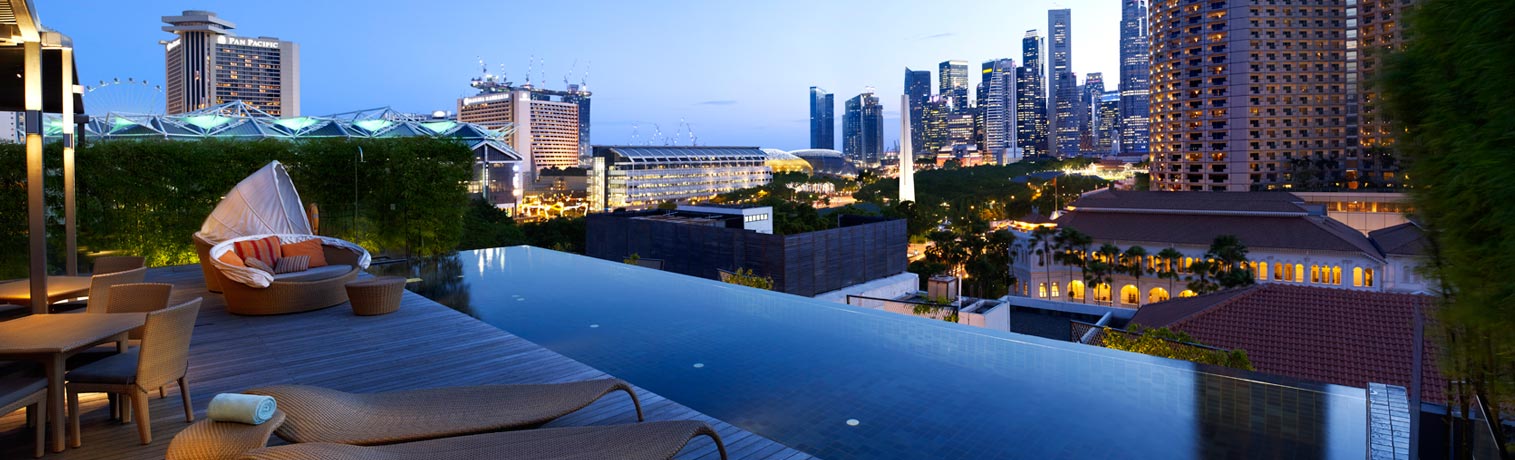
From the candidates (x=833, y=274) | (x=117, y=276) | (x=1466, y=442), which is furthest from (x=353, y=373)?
(x=833, y=274)

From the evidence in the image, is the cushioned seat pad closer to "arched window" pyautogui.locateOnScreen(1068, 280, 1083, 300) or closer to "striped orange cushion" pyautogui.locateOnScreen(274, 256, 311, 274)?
"striped orange cushion" pyautogui.locateOnScreen(274, 256, 311, 274)

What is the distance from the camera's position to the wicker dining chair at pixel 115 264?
6859 millimetres

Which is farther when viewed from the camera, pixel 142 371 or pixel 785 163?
pixel 785 163

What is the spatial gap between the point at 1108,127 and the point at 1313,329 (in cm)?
19588

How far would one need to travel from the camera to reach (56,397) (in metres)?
3.36

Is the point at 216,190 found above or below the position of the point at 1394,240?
above

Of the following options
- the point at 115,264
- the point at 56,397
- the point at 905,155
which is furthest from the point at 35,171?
the point at 905,155

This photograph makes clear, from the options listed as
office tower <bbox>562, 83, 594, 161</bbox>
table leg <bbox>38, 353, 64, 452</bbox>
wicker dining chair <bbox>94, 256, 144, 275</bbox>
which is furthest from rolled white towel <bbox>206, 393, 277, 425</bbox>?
office tower <bbox>562, 83, 594, 161</bbox>

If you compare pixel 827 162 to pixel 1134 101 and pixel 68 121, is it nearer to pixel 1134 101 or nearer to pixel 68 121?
pixel 1134 101

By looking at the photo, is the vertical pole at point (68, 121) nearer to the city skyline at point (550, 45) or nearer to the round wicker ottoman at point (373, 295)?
the round wicker ottoman at point (373, 295)

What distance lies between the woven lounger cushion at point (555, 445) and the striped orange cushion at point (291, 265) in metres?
6.17

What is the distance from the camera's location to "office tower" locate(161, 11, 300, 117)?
386ft

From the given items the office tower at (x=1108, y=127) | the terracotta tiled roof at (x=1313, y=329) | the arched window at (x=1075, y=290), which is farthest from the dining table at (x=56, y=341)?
the office tower at (x=1108, y=127)

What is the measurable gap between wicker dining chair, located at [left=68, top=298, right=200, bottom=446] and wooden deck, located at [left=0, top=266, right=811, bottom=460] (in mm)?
161
